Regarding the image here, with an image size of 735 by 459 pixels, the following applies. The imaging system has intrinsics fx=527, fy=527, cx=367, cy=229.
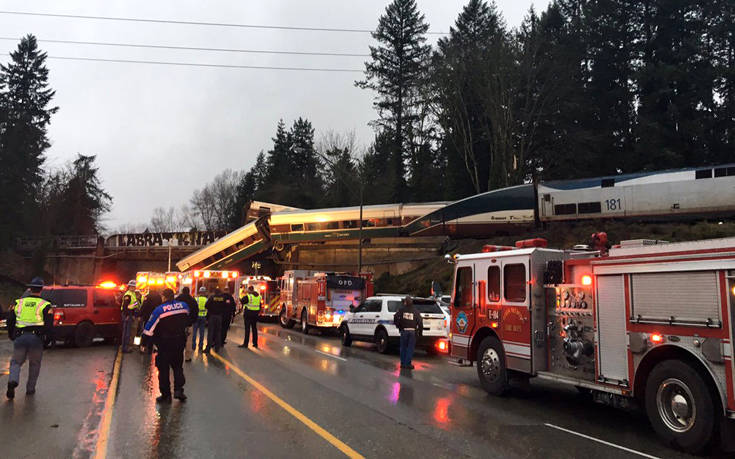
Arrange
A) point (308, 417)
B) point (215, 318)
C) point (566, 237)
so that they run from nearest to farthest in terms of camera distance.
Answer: point (308, 417) → point (215, 318) → point (566, 237)

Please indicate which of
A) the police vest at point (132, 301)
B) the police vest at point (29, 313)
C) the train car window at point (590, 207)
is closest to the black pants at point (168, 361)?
the police vest at point (29, 313)

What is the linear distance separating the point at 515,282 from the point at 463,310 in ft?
5.75

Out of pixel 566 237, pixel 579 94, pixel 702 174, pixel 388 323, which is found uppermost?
pixel 579 94

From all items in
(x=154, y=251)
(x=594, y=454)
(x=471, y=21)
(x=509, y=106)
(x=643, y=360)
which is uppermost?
(x=471, y=21)

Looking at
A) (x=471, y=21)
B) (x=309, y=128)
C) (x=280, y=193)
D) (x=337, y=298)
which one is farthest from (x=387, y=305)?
(x=309, y=128)

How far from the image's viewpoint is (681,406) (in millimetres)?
6258

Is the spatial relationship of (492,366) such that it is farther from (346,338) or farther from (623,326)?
(346,338)

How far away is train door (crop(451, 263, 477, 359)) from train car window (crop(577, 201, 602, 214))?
23.3 metres

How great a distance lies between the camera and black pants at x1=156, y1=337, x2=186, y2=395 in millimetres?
8243

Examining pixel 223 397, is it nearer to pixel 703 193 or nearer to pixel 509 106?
pixel 703 193

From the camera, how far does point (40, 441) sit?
6078 mm

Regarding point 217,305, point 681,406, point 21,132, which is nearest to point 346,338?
point 217,305

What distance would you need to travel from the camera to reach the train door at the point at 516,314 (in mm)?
8734

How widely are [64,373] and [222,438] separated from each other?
6.45 meters
